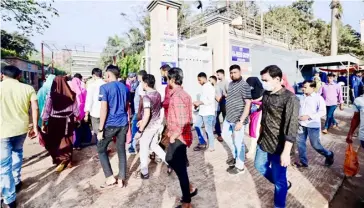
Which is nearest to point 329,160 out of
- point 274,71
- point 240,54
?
point 274,71

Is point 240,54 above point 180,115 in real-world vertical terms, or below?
above

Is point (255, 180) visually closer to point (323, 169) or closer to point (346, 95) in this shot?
point (323, 169)

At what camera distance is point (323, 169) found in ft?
13.5

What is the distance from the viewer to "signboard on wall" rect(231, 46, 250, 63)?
949 cm

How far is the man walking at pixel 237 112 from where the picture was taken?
3635 mm

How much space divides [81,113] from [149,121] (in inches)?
98.9

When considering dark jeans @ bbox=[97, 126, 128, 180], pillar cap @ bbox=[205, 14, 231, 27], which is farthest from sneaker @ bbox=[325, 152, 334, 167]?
pillar cap @ bbox=[205, 14, 231, 27]

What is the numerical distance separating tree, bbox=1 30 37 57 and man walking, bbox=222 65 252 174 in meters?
14.6

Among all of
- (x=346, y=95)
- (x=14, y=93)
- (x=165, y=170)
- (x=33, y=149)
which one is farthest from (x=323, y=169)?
(x=346, y=95)

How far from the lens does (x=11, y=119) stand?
294 centimetres

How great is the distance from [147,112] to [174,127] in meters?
0.73

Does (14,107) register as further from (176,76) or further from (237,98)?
(237,98)

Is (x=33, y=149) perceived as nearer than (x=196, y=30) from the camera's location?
Yes

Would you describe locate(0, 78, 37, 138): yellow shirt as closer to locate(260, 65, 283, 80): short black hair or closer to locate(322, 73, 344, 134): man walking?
locate(260, 65, 283, 80): short black hair
